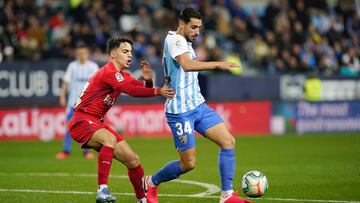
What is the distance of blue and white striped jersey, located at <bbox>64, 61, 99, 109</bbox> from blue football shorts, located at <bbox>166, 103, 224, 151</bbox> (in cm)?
771

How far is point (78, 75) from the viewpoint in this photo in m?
17.4

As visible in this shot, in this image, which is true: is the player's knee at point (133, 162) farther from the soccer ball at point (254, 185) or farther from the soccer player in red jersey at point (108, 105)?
the soccer ball at point (254, 185)

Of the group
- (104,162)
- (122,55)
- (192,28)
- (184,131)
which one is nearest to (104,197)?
(104,162)

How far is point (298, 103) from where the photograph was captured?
2602 centimetres

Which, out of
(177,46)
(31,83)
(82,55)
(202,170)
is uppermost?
(177,46)

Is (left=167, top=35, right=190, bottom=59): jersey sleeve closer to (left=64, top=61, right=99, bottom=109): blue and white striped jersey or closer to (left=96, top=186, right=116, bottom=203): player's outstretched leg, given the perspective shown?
(left=96, top=186, right=116, bottom=203): player's outstretched leg

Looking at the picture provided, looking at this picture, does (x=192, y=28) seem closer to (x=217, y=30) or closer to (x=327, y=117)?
(x=327, y=117)

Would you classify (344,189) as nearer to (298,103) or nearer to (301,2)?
(298,103)

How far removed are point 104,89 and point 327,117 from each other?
17.6m

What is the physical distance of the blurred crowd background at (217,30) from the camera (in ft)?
75.1

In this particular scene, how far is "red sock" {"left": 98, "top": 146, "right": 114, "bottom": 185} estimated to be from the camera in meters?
9.41

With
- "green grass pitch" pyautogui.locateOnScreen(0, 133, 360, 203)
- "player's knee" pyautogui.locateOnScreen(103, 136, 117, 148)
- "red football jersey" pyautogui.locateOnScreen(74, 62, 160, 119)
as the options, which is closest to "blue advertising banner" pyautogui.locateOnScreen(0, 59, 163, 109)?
"green grass pitch" pyautogui.locateOnScreen(0, 133, 360, 203)

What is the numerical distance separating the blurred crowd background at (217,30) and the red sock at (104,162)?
41.2 feet

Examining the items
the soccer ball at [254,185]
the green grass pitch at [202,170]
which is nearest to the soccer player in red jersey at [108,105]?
the green grass pitch at [202,170]
